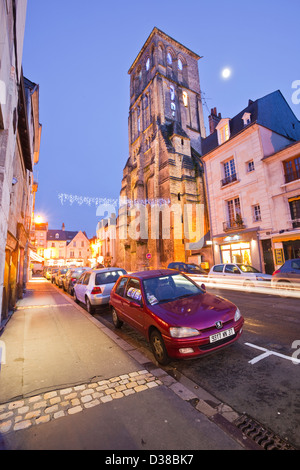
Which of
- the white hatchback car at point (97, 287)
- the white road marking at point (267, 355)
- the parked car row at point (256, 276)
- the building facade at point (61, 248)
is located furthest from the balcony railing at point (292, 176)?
the building facade at point (61, 248)

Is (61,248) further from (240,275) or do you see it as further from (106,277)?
(106,277)

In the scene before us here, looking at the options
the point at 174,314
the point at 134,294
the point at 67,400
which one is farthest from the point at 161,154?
the point at 67,400

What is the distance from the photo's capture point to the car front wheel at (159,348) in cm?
354

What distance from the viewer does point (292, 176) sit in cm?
1445

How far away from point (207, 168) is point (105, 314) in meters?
18.1

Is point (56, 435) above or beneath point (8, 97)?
beneath

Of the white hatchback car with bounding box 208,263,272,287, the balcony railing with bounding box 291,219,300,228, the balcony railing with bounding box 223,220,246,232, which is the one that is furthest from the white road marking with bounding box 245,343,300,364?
the balcony railing with bounding box 223,220,246,232

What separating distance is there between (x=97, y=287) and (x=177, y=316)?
4.67 metres

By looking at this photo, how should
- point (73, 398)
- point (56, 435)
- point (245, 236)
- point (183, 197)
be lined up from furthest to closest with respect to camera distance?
point (183, 197)
point (245, 236)
point (73, 398)
point (56, 435)

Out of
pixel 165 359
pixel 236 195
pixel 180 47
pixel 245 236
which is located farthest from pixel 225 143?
pixel 180 47

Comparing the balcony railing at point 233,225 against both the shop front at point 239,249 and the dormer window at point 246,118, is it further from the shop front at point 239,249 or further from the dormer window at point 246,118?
the dormer window at point 246,118

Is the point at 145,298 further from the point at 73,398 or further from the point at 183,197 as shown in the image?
the point at 183,197

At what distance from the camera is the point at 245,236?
16828 mm

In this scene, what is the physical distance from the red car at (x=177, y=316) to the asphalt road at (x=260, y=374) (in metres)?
0.42
